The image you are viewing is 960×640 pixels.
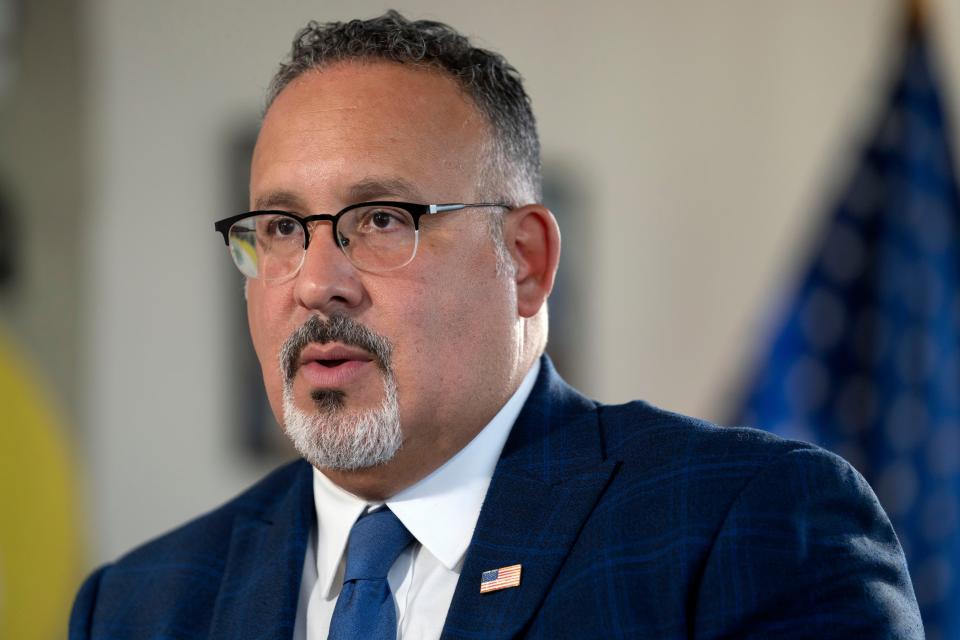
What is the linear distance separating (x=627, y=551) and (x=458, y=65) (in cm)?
89

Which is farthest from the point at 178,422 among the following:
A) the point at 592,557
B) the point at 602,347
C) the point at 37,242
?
the point at 592,557

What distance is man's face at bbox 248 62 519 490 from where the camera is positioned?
1.87m

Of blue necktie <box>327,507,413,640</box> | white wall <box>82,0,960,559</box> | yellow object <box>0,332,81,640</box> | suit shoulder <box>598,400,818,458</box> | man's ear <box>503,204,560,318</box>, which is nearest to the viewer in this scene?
suit shoulder <box>598,400,818,458</box>

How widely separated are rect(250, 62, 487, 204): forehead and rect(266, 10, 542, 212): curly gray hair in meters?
0.02

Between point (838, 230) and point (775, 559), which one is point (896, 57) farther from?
point (775, 559)

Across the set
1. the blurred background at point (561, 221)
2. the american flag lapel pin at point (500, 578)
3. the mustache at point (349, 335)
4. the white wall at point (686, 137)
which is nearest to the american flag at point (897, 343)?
the blurred background at point (561, 221)

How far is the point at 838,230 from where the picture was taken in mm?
4387

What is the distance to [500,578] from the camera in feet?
5.81

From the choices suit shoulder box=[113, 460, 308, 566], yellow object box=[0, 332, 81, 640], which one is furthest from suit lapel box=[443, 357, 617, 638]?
yellow object box=[0, 332, 81, 640]

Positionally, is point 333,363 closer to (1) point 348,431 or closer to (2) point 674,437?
(1) point 348,431

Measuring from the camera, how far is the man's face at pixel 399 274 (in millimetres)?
1868

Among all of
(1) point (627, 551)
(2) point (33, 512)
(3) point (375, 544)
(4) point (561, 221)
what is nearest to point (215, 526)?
(3) point (375, 544)

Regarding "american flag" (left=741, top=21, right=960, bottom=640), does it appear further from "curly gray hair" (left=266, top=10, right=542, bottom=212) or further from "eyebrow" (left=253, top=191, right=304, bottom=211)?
"eyebrow" (left=253, top=191, right=304, bottom=211)

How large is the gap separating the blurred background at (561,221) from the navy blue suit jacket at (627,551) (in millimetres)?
2006
